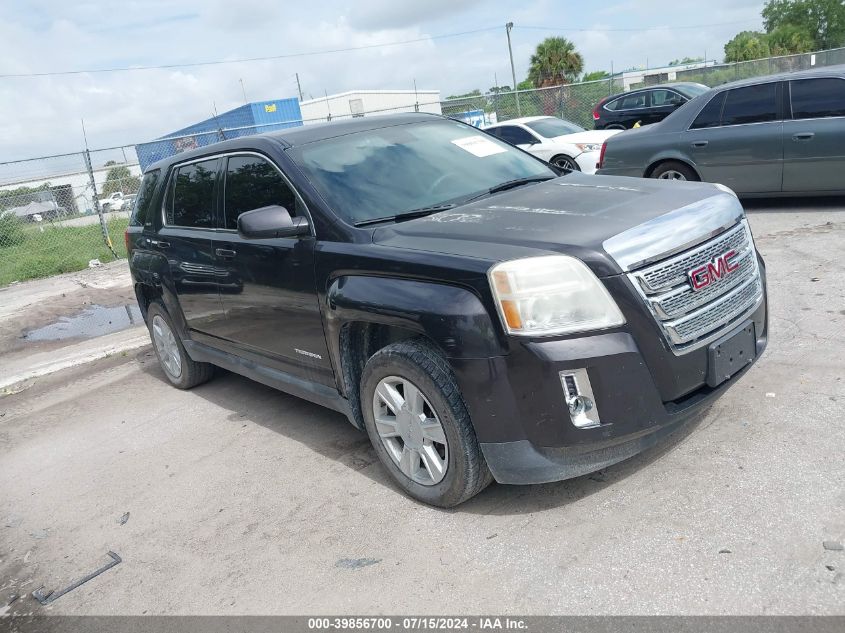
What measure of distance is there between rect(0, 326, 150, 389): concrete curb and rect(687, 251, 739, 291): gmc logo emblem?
19.8ft

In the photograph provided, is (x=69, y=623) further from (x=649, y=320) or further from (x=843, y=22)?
(x=843, y=22)

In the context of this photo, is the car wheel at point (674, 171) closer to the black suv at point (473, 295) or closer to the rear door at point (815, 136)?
the rear door at point (815, 136)

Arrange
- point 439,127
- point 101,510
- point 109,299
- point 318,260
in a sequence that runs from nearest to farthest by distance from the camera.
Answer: point 318,260, point 101,510, point 439,127, point 109,299

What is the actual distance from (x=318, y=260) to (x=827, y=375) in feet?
9.60

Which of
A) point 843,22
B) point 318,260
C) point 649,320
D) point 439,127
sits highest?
point 843,22

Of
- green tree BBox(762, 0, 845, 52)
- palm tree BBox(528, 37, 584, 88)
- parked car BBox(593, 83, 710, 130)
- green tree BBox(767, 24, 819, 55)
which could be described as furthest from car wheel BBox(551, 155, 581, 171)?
green tree BBox(762, 0, 845, 52)

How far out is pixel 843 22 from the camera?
68875 mm

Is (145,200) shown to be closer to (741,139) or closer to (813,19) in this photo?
(741,139)

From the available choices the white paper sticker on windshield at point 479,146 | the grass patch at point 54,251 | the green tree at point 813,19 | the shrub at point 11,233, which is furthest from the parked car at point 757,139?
the green tree at point 813,19

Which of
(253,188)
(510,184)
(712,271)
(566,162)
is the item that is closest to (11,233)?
(566,162)

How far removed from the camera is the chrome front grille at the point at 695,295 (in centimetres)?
301

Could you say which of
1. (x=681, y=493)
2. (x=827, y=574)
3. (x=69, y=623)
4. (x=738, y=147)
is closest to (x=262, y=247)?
(x=69, y=623)

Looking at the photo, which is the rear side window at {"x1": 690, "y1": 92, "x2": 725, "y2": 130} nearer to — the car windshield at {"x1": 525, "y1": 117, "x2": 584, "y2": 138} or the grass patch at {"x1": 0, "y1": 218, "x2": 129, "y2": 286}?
the car windshield at {"x1": 525, "y1": 117, "x2": 584, "y2": 138}

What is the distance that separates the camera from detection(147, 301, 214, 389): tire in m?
5.78
